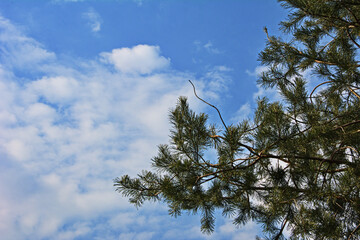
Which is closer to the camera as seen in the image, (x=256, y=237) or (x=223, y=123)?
(x=223, y=123)

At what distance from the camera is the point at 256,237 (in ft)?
6.88

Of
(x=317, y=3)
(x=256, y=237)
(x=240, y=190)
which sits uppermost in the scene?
(x=317, y=3)

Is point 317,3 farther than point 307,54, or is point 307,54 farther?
point 307,54

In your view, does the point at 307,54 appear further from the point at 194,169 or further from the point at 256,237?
the point at 256,237

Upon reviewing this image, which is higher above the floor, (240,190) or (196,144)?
(196,144)

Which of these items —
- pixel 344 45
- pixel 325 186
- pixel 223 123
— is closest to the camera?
pixel 223 123

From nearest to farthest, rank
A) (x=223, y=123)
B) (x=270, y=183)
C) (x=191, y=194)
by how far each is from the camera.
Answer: (x=223, y=123)
(x=191, y=194)
(x=270, y=183)

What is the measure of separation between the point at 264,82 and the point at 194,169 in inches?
43.4

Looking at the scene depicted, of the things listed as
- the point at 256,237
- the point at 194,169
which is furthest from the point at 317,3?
the point at 256,237

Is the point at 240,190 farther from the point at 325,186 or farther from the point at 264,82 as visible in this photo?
the point at 264,82

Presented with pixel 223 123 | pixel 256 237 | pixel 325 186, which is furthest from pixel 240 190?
pixel 223 123

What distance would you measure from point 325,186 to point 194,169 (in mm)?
713

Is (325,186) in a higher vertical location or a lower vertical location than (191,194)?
lower

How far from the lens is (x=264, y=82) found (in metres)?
2.51
